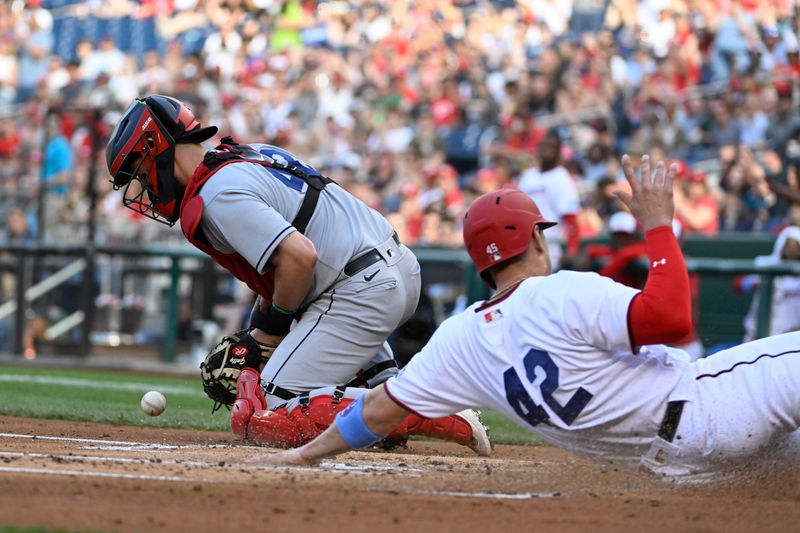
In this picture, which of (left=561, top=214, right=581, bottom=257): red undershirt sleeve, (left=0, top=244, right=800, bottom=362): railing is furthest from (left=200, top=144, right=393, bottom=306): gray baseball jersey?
(left=0, top=244, right=800, bottom=362): railing

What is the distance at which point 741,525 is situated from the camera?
3.83m

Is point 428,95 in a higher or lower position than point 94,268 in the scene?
higher

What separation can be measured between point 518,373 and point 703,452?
73cm

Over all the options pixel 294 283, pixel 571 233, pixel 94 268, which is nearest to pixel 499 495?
pixel 294 283

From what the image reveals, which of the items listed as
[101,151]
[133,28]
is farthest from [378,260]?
[133,28]

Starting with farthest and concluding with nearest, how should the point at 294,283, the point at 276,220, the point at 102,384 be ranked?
1. the point at 102,384
2. the point at 294,283
3. the point at 276,220

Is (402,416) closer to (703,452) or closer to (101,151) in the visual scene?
(703,452)

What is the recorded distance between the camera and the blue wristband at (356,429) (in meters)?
4.47

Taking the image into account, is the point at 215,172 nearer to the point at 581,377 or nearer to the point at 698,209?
the point at 581,377

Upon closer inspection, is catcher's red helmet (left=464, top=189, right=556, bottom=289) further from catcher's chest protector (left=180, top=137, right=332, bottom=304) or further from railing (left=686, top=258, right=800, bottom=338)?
railing (left=686, top=258, right=800, bottom=338)

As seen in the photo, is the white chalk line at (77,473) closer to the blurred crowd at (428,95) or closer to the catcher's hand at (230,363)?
the catcher's hand at (230,363)

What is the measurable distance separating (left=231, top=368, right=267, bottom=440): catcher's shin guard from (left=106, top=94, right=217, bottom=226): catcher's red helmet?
862 mm

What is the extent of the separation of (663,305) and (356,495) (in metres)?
1.22

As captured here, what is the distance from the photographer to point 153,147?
18.9ft
